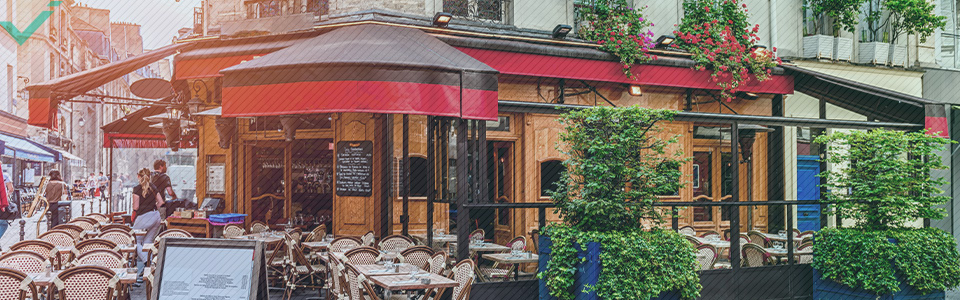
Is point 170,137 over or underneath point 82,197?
over

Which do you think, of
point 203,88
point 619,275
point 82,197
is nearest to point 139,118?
point 203,88

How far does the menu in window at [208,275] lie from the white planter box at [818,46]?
12.6m

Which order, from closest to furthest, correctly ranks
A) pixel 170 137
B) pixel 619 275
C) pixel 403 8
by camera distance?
pixel 619 275
pixel 403 8
pixel 170 137

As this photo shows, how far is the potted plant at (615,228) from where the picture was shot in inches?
269

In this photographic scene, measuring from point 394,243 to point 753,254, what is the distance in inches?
186

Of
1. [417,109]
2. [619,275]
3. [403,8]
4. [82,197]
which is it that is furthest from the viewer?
[82,197]

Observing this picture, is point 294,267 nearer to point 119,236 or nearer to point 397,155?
point 397,155

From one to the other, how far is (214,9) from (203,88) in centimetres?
137

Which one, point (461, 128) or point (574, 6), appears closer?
point (461, 128)

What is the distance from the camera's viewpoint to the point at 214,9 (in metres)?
11.8

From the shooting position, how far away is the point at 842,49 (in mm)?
14195

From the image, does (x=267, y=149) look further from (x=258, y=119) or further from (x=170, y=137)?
(x=170, y=137)

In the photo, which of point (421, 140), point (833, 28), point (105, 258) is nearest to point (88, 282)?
point (105, 258)

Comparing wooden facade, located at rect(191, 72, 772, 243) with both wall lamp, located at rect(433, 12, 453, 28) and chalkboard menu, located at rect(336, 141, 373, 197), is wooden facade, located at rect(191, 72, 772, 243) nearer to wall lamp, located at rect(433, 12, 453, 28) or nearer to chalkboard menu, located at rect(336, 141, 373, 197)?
chalkboard menu, located at rect(336, 141, 373, 197)
